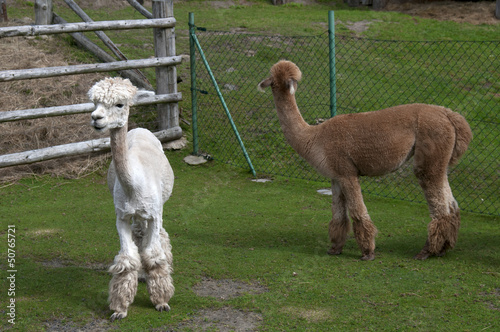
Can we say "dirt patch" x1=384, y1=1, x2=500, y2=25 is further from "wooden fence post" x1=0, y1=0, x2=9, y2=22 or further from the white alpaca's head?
the white alpaca's head

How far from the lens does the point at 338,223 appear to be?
18.8 feet

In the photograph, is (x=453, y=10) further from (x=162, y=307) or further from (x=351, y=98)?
(x=162, y=307)

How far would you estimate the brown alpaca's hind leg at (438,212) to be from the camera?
17.8ft

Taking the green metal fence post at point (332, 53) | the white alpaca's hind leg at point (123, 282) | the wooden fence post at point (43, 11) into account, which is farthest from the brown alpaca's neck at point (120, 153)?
the wooden fence post at point (43, 11)

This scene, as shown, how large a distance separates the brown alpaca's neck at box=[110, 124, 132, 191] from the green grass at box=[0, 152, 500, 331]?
1128 millimetres

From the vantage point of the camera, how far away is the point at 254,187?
793cm

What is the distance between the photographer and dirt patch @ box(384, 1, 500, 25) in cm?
1418

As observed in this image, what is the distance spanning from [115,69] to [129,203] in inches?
169

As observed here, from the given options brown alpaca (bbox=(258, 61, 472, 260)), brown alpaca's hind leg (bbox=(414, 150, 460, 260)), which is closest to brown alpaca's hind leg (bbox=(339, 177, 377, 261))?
brown alpaca (bbox=(258, 61, 472, 260))

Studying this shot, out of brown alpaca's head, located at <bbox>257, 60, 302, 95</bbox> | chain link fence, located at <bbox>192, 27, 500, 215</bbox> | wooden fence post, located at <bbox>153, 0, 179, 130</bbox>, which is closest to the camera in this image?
brown alpaca's head, located at <bbox>257, 60, 302, 95</bbox>

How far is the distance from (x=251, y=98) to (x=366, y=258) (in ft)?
17.1

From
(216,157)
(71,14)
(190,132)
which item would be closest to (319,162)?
(216,157)

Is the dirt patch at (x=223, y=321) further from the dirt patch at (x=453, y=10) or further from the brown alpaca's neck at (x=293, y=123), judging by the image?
the dirt patch at (x=453, y=10)

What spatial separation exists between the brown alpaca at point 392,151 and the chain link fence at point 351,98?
1814 millimetres
